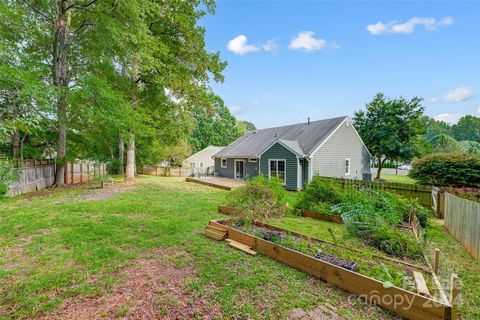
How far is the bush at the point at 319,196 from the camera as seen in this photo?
7.55m

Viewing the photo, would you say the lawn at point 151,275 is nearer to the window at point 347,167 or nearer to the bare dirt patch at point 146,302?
the bare dirt patch at point 146,302

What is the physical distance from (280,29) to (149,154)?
17.5 meters

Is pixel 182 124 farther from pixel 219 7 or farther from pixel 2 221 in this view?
pixel 2 221

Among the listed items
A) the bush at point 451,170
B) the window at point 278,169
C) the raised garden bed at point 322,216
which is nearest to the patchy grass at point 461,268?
the raised garden bed at point 322,216

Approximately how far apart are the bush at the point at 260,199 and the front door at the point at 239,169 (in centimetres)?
1186

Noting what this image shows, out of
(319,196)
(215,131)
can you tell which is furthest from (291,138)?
(215,131)

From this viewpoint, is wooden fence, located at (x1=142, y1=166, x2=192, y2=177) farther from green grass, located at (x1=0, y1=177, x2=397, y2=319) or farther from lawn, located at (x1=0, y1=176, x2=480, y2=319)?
lawn, located at (x1=0, y1=176, x2=480, y2=319)

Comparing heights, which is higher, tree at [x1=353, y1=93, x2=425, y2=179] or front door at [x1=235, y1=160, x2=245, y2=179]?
tree at [x1=353, y1=93, x2=425, y2=179]

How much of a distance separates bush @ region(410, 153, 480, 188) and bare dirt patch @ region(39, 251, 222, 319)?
1268 cm

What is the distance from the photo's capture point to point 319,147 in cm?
1361

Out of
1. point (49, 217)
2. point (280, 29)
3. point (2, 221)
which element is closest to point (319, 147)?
point (280, 29)

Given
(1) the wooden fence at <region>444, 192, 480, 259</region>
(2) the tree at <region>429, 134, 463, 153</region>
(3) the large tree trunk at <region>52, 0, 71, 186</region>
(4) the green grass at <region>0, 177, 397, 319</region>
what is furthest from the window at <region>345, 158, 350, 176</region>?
(2) the tree at <region>429, 134, 463, 153</region>

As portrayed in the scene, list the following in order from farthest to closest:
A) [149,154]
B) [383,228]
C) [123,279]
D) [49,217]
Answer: [149,154] → [49,217] → [383,228] → [123,279]

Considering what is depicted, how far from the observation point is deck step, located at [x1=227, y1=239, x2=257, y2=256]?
4.30 metres
